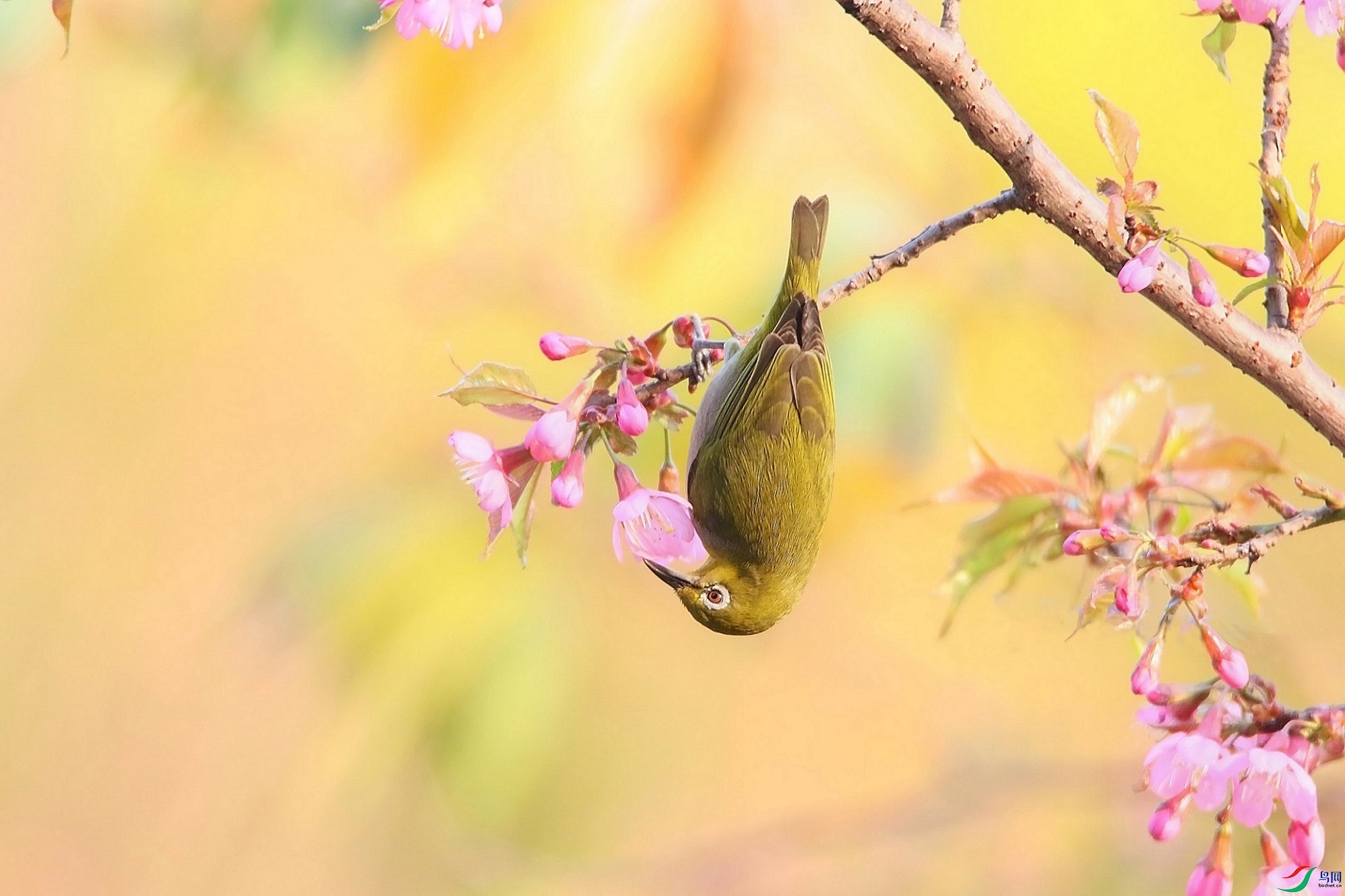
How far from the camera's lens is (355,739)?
1.68 meters

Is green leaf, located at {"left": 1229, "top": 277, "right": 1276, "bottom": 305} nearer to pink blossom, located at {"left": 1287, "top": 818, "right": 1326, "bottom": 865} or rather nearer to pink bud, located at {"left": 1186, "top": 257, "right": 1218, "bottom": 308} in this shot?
pink bud, located at {"left": 1186, "top": 257, "right": 1218, "bottom": 308}

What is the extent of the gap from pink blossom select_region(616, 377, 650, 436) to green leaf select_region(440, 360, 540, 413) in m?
0.04

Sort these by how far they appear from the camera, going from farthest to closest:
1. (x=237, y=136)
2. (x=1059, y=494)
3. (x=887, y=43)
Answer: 1. (x=237, y=136)
2. (x=1059, y=494)
3. (x=887, y=43)

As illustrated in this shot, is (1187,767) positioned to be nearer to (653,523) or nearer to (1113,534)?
(1113,534)

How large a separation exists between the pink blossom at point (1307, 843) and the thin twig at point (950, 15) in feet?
1.15

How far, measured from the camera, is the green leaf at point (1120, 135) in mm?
400

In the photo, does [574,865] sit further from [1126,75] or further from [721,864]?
[1126,75]

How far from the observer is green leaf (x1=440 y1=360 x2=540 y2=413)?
42cm

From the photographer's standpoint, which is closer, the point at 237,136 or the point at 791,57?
the point at 791,57

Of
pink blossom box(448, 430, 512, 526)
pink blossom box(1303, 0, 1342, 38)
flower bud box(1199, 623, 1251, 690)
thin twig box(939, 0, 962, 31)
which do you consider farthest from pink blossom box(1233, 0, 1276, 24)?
pink blossom box(448, 430, 512, 526)

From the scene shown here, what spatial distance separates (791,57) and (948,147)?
24cm

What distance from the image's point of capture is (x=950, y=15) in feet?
1.27

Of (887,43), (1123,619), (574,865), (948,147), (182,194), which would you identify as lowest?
(574,865)

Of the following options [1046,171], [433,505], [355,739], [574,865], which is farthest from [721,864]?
[1046,171]
